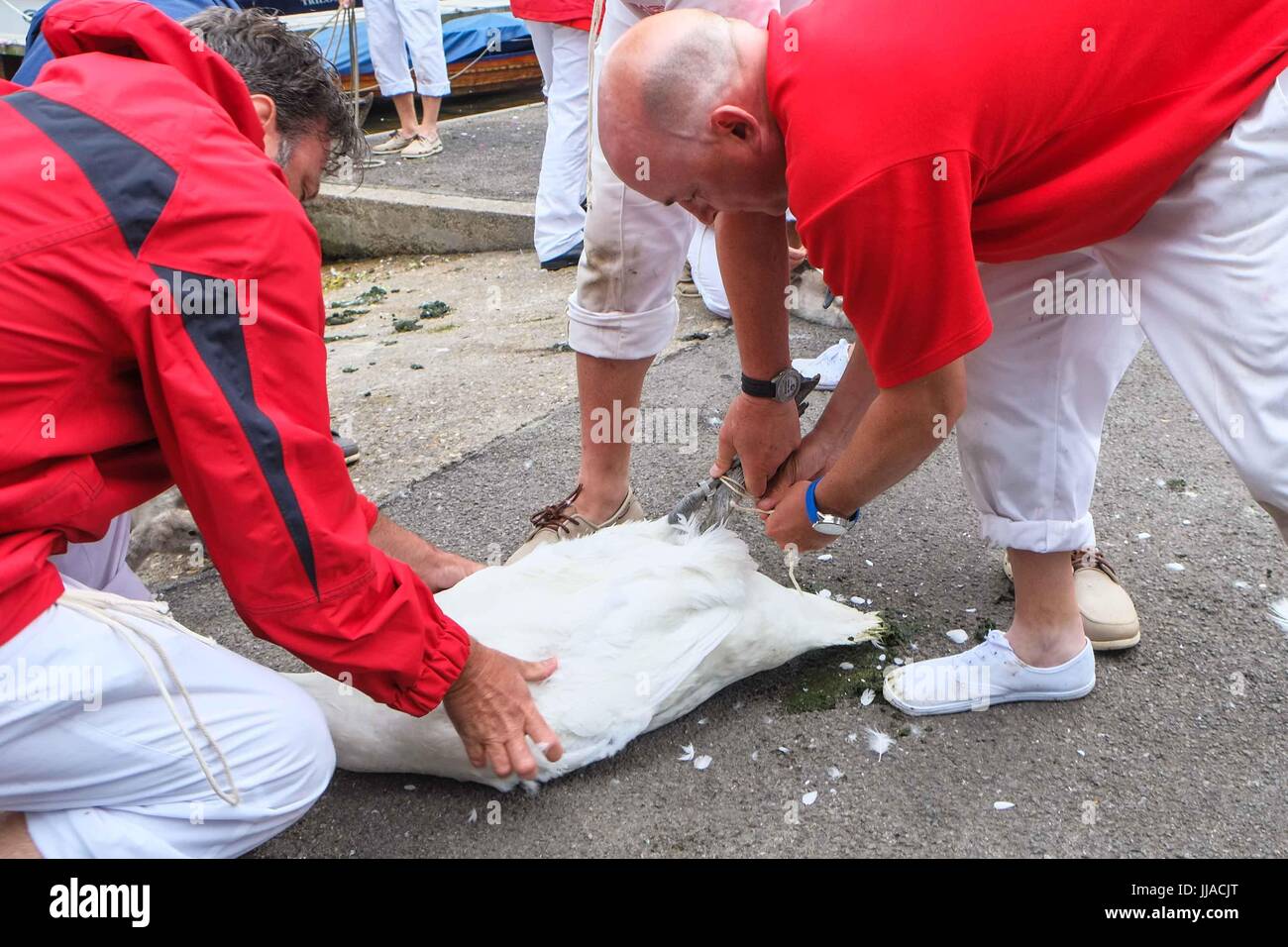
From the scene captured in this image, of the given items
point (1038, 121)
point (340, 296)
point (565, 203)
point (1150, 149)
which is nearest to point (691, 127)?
point (1038, 121)

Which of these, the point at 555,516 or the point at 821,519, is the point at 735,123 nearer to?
the point at 821,519

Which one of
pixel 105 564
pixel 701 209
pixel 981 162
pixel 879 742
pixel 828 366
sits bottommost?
pixel 828 366

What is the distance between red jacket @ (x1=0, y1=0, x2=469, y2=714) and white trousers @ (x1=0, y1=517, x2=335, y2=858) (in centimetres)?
8

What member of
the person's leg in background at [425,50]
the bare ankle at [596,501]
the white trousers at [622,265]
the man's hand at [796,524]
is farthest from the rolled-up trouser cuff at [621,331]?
the person's leg in background at [425,50]

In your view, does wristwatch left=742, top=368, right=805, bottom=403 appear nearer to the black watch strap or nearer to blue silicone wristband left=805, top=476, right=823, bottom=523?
the black watch strap

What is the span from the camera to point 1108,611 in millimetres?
2389

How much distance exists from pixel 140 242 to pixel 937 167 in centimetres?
110

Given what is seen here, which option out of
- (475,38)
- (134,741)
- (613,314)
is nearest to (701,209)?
(613,314)

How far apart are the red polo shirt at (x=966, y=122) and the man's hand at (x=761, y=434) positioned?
2.09 ft

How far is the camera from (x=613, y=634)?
220cm

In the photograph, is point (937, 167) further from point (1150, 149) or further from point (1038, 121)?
point (1150, 149)

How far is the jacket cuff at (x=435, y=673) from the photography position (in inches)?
70.0

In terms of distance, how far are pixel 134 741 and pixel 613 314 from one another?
5.13ft
